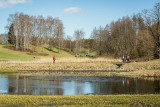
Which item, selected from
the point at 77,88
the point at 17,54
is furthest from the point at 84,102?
the point at 17,54

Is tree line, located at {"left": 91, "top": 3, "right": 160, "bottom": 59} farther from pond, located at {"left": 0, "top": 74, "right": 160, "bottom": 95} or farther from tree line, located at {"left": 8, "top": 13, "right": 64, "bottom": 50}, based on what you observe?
pond, located at {"left": 0, "top": 74, "right": 160, "bottom": 95}

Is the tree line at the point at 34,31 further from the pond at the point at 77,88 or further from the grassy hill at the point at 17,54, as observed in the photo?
the pond at the point at 77,88

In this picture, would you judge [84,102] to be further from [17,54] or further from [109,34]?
[109,34]

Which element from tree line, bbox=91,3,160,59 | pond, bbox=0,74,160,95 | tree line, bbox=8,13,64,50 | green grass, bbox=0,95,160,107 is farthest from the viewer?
tree line, bbox=8,13,64,50

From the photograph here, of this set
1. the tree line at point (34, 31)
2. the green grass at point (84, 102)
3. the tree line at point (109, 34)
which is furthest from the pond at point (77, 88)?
the tree line at point (34, 31)

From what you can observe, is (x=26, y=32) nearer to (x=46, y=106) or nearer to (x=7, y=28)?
(x=7, y=28)

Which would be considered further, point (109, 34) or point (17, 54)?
point (109, 34)

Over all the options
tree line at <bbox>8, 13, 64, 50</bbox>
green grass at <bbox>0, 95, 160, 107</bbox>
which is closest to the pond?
green grass at <bbox>0, 95, 160, 107</bbox>

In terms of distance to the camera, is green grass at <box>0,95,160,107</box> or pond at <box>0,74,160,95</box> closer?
green grass at <box>0,95,160,107</box>

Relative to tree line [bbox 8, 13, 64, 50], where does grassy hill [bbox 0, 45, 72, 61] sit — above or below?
below

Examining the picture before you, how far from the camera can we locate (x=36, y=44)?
6063 inches

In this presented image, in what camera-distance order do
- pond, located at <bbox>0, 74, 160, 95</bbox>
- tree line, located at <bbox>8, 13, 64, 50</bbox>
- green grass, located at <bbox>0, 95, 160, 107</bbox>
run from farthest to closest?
1. tree line, located at <bbox>8, 13, 64, 50</bbox>
2. pond, located at <bbox>0, 74, 160, 95</bbox>
3. green grass, located at <bbox>0, 95, 160, 107</bbox>

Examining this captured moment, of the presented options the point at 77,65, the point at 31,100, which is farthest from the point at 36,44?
the point at 31,100

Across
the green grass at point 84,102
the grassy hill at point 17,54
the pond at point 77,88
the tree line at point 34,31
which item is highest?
the tree line at point 34,31
